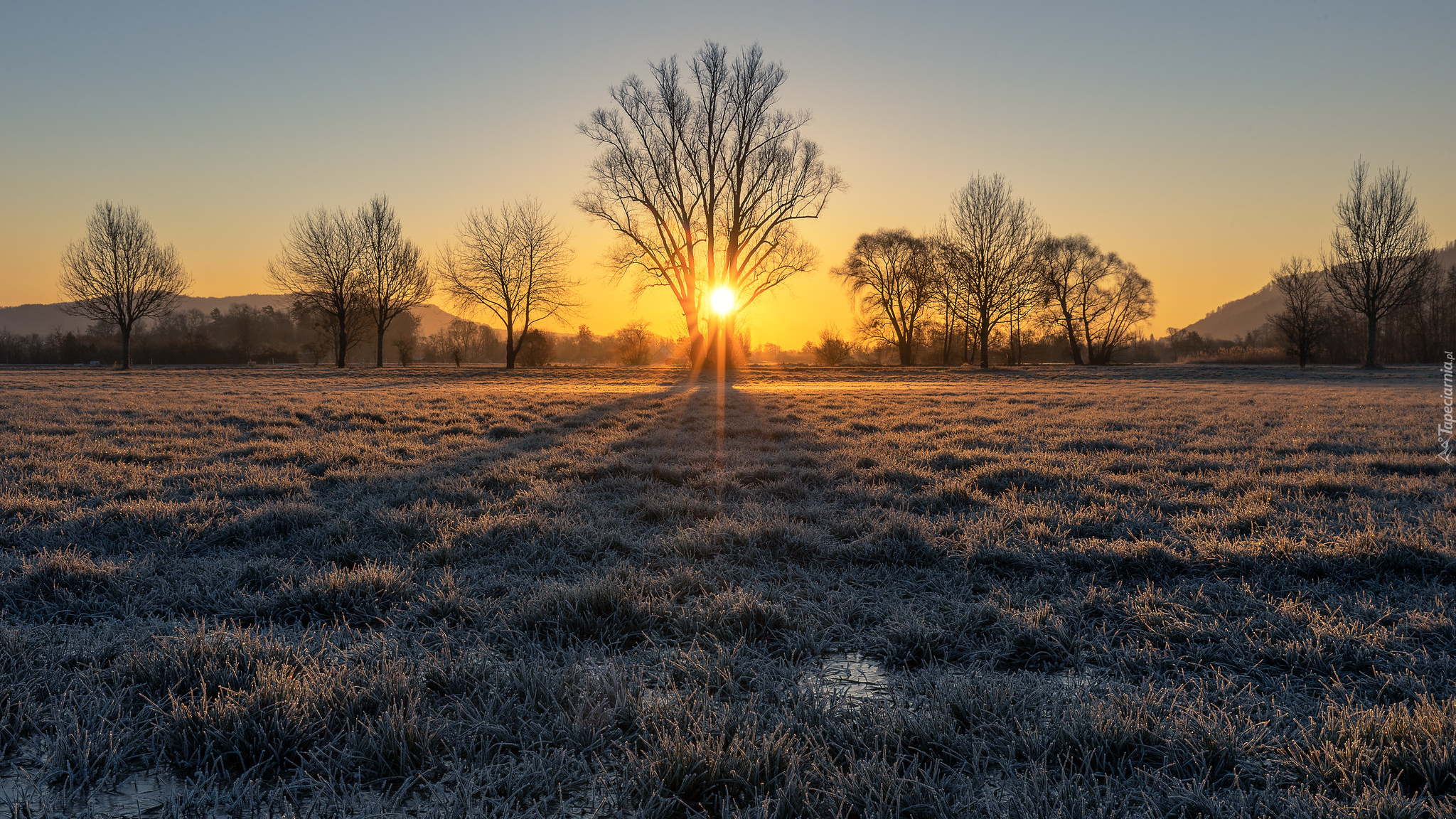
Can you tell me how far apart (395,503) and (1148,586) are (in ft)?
16.6

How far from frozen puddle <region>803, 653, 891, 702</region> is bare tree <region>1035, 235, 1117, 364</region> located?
5249 centimetres

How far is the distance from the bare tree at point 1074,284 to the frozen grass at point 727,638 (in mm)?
49389

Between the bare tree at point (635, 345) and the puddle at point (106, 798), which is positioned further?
the bare tree at point (635, 345)

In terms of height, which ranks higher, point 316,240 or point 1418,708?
point 316,240

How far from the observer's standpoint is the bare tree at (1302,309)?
1486 inches

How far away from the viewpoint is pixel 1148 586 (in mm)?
3072

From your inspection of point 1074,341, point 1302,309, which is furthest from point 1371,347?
point 1074,341

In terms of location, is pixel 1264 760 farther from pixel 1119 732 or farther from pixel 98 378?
pixel 98 378

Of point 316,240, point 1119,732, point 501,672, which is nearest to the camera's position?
point 1119,732

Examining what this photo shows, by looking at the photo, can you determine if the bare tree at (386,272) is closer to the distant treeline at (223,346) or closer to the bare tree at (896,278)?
the distant treeline at (223,346)

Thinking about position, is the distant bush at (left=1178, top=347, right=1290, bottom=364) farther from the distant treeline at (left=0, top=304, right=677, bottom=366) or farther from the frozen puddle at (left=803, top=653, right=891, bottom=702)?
the frozen puddle at (left=803, top=653, right=891, bottom=702)

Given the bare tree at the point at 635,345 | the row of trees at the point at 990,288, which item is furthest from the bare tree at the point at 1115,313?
the bare tree at the point at 635,345

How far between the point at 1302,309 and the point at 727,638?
165ft

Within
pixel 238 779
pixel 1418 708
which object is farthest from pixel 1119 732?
pixel 238 779
